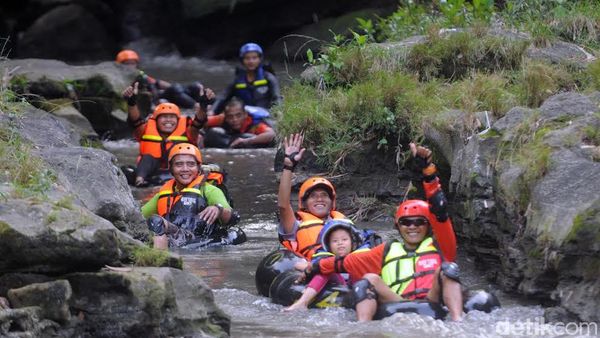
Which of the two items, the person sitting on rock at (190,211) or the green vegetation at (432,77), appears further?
the person sitting on rock at (190,211)

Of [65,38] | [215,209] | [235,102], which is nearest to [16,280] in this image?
[215,209]

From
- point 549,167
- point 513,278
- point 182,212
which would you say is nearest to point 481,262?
point 513,278

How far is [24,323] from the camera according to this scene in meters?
5.18

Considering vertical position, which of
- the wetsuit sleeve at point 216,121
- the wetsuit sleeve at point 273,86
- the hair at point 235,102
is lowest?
the wetsuit sleeve at point 216,121

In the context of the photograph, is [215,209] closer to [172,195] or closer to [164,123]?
[172,195]

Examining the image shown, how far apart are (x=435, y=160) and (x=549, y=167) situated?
2054 millimetres

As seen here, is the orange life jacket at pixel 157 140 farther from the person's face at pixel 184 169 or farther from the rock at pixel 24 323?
the rock at pixel 24 323

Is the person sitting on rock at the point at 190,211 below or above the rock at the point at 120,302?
above

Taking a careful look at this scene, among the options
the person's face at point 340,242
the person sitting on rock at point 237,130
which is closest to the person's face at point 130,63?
the person sitting on rock at point 237,130

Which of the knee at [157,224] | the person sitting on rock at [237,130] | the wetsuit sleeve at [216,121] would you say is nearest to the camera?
the knee at [157,224]

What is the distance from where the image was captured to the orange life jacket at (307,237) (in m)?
8.10

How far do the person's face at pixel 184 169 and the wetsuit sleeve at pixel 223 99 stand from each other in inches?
199

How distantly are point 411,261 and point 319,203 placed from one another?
4.88 feet

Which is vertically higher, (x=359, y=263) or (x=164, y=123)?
(x=164, y=123)
